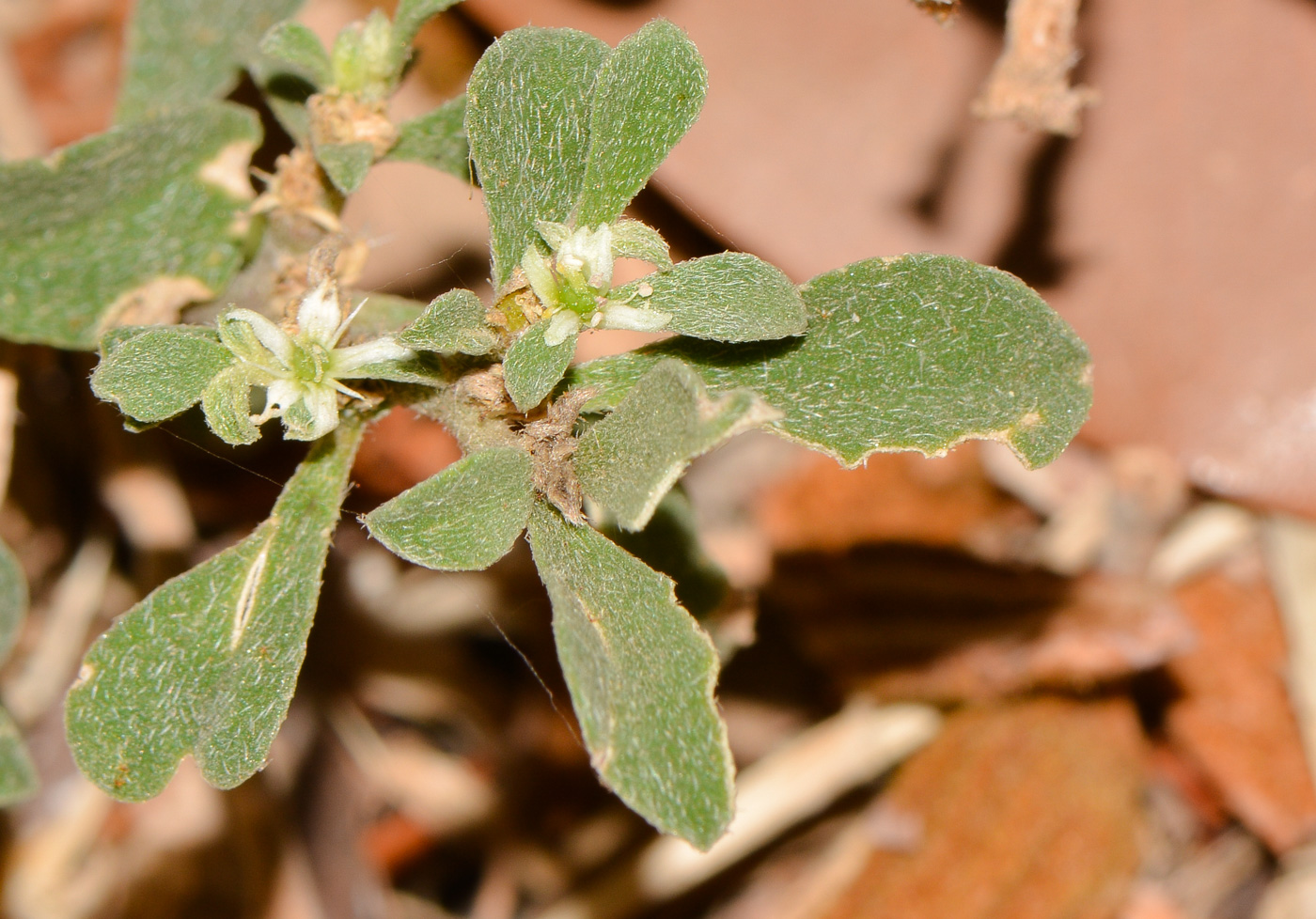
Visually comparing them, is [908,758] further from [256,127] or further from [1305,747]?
[256,127]

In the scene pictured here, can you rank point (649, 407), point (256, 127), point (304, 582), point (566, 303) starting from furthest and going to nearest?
1. point (256, 127)
2. point (304, 582)
3. point (566, 303)
4. point (649, 407)

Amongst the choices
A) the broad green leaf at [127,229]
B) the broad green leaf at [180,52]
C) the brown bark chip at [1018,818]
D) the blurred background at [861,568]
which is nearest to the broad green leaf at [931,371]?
the blurred background at [861,568]

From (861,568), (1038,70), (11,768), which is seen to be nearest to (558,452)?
(1038,70)

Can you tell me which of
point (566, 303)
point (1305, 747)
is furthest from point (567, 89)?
point (1305, 747)

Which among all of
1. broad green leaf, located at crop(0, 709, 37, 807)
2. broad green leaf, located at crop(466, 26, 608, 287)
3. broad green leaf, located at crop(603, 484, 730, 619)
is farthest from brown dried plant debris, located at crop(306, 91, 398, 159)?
broad green leaf, located at crop(0, 709, 37, 807)

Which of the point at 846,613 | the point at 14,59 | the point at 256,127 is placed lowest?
the point at 846,613

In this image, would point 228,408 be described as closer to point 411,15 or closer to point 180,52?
point 411,15

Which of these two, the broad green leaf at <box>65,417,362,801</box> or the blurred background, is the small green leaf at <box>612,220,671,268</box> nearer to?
the broad green leaf at <box>65,417,362,801</box>

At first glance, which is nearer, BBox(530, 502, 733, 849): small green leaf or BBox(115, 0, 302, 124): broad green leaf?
BBox(530, 502, 733, 849): small green leaf
